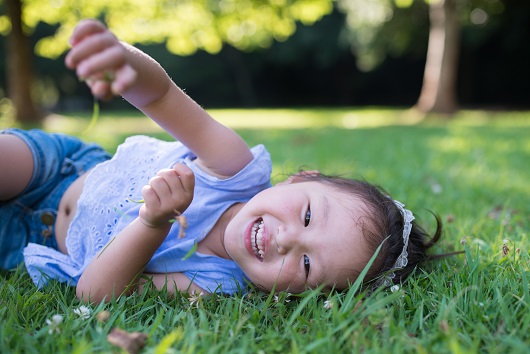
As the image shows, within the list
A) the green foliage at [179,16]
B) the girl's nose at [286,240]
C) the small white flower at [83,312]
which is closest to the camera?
A: the small white flower at [83,312]

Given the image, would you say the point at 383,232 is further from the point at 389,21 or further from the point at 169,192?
the point at 389,21

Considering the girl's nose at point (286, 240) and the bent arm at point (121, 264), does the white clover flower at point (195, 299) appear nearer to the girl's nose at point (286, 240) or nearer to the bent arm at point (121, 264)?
the bent arm at point (121, 264)

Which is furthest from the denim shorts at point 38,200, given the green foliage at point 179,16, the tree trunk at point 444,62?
the tree trunk at point 444,62

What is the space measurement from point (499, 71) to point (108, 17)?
1927cm

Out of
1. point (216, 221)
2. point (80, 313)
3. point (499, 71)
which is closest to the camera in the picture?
point (80, 313)

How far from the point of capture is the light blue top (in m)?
1.95

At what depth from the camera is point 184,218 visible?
59.0 inches

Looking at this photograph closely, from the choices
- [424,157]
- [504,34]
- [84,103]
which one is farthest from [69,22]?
[504,34]

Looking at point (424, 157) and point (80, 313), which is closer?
point (80, 313)

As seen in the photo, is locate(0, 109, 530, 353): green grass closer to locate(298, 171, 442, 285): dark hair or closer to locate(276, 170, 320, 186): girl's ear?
locate(298, 171, 442, 285): dark hair

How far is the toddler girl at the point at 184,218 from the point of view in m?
1.73

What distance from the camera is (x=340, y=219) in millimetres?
1810

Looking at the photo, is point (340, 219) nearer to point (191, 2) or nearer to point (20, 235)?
point (20, 235)

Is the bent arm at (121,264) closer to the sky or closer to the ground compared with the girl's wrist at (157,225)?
closer to the ground
